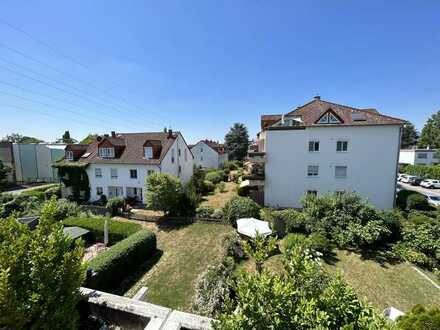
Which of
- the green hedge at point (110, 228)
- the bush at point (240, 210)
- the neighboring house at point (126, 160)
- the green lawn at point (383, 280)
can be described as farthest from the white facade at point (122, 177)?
the green lawn at point (383, 280)

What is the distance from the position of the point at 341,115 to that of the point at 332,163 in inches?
243

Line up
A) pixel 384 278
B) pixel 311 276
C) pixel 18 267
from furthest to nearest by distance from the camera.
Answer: pixel 384 278 → pixel 18 267 → pixel 311 276

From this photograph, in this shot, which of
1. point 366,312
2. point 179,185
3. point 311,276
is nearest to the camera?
point 366,312

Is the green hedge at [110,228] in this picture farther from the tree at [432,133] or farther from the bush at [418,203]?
the tree at [432,133]

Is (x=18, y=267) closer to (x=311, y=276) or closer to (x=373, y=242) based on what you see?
(x=311, y=276)

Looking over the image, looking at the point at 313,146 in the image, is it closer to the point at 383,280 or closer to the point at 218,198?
the point at 383,280

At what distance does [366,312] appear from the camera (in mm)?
3898

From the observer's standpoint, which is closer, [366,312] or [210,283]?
[366,312]

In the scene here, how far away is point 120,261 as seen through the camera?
13.6 m

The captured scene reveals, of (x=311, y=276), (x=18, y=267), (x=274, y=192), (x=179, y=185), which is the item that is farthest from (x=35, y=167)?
(x=311, y=276)

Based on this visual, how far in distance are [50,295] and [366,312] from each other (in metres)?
6.92

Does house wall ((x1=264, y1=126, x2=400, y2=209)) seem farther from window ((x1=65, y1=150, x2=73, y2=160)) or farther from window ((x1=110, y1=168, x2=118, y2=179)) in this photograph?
window ((x1=65, y1=150, x2=73, y2=160))

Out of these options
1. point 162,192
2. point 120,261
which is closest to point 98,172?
point 162,192

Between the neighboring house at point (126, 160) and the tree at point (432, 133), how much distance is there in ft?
296
